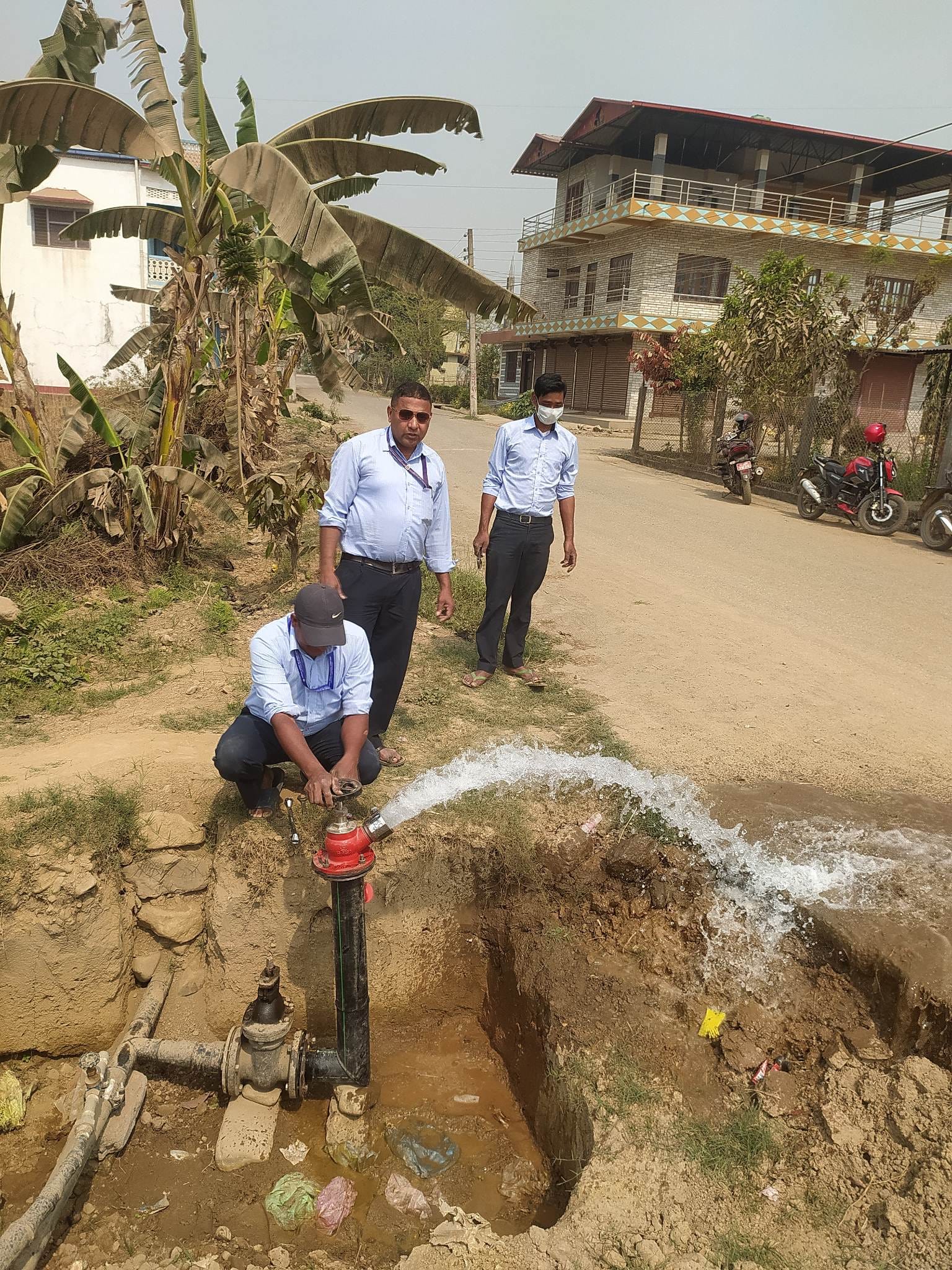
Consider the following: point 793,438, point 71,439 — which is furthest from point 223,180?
point 793,438

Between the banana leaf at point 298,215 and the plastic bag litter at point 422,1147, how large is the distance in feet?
13.6

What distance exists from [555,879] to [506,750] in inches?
33.8

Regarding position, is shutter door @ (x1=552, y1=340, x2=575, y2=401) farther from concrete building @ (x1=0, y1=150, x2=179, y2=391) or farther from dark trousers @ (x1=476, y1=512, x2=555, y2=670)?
dark trousers @ (x1=476, y1=512, x2=555, y2=670)

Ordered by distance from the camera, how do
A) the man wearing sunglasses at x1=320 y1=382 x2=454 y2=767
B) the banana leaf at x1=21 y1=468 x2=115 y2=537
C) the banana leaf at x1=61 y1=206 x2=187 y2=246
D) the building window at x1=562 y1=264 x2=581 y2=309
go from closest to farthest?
the man wearing sunglasses at x1=320 y1=382 x2=454 y2=767, the banana leaf at x1=61 y1=206 x2=187 y2=246, the banana leaf at x1=21 y1=468 x2=115 y2=537, the building window at x1=562 y1=264 x2=581 y2=309

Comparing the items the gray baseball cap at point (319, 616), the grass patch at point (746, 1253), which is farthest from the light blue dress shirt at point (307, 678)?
the grass patch at point (746, 1253)

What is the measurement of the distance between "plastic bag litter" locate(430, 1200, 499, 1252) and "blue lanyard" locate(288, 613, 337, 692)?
1905 millimetres

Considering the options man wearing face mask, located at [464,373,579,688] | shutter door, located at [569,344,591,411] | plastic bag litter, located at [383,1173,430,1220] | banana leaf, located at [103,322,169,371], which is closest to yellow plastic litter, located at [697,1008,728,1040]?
plastic bag litter, located at [383,1173,430,1220]

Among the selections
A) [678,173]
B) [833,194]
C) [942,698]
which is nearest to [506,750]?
[942,698]

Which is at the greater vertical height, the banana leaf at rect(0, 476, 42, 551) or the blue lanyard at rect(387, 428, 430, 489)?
the blue lanyard at rect(387, 428, 430, 489)

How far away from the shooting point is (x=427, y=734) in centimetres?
466

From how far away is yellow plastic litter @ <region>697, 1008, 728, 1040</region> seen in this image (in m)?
3.16

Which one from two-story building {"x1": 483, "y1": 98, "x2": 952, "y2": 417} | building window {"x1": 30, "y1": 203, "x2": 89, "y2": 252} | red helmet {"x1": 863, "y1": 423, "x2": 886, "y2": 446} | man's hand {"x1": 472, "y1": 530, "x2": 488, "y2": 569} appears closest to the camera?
man's hand {"x1": 472, "y1": 530, "x2": 488, "y2": 569}

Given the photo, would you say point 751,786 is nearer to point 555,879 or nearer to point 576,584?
point 555,879

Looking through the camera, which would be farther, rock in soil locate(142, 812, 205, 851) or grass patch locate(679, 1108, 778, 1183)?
rock in soil locate(142, 812, 205, 851)
